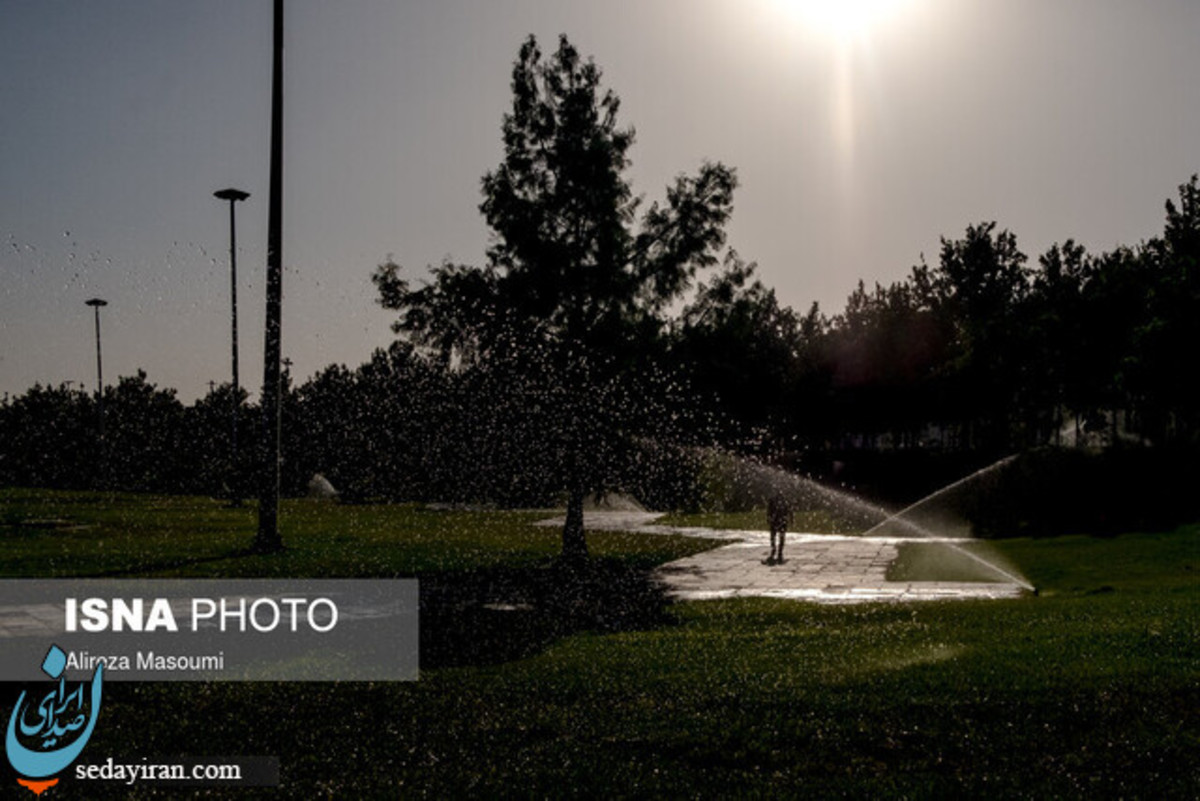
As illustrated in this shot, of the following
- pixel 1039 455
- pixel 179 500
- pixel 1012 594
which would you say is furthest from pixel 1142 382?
pixel 179 500

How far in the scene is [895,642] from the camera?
11.4 m

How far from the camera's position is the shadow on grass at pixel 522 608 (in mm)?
11547

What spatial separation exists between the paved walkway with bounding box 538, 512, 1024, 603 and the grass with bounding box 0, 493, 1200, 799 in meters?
3.95

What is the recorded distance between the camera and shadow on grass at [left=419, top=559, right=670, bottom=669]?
11547mm

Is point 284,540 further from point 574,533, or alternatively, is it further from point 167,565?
point 574,533

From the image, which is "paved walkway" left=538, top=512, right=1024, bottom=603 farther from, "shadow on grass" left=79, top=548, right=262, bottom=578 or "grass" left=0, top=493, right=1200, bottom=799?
"shadow on grass" left=79, top=548, right=262, bottom=578

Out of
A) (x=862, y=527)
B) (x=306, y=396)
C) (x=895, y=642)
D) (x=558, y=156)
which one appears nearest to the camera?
(x=895, y=642)

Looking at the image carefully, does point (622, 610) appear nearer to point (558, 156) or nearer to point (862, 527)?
point (558, 156)

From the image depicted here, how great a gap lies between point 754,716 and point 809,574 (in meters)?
13.0

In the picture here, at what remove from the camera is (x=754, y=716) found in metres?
8.05

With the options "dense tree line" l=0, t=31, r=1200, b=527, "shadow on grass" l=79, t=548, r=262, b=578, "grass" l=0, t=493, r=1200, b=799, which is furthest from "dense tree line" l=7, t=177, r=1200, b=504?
"grass" l=0, t=493, r=1200, b=799

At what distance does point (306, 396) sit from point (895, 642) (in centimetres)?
6175

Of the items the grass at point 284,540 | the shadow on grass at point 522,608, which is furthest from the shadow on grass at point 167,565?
the shadow on grass at point 522,608

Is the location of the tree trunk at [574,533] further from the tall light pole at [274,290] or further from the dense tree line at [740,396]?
the tall light pole at [274,290]
